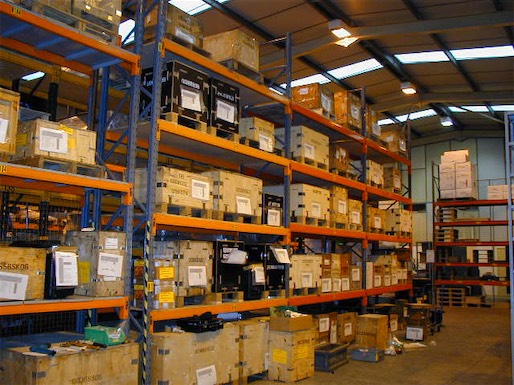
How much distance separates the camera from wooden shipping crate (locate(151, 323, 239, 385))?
568cm

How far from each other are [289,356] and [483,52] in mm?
11625

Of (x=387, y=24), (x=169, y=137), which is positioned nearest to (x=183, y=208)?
(x=169, y=137)

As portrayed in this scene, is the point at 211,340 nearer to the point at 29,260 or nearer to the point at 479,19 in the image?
the point at 29,260

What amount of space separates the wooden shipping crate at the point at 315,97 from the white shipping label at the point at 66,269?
20.1ft

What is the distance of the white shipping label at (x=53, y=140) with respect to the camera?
16.1ft

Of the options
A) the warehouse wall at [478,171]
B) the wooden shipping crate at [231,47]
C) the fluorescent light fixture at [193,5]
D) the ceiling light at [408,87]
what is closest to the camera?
the wooden shipping crate at [231,47]

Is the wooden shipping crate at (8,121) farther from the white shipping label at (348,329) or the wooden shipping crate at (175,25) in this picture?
the white shipping label at (348,329)

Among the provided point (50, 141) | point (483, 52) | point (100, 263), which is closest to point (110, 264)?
point (100, 263)

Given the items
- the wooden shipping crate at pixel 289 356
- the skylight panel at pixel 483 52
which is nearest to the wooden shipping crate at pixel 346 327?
the wooden shipping crate at pixel 289 356

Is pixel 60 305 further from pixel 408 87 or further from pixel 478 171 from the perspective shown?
pixel 478 171

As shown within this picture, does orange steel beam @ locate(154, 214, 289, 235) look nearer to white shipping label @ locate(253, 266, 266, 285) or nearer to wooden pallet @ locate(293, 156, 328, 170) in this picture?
white shipping label @ locate(253, 266, 266, 285)

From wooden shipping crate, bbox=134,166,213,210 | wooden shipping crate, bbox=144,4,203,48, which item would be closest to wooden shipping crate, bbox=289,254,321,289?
wooden shipping crate, bbox=134,166,213,210

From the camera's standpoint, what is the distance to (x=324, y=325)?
9.44m

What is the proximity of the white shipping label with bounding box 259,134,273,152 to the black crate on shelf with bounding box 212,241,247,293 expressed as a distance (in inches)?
65.9
